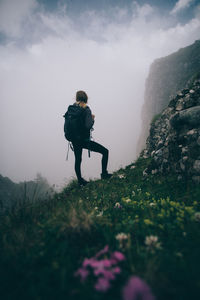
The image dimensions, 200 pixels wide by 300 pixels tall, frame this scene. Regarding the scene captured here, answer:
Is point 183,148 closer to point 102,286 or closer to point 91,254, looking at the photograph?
point 91,254

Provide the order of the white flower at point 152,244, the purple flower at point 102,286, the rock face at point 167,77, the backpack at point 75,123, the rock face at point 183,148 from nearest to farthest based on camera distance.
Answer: the purple flower at point 102,286
the white flower at point 152,244
the rock face at point 183,148
the backpack at point 75,123
the rock face at point 167,77

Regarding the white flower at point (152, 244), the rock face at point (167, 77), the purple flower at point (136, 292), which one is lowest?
the purple flower at point (136, 292)

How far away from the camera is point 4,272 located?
1486mm

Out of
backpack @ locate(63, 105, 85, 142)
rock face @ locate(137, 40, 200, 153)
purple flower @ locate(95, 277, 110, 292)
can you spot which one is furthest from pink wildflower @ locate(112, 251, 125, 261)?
rock face @ locate(137, 40, 200, 153)

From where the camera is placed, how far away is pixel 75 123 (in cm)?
530

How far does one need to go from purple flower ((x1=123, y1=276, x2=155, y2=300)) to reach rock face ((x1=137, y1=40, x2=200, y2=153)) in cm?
5414

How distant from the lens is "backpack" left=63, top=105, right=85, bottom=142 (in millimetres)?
5305

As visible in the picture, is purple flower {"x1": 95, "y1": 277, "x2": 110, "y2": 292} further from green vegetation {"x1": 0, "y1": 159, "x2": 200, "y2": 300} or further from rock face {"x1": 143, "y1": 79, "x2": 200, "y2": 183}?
rock face {"x1": 143, "y1": 79, "x2": 200, "y2": 183}

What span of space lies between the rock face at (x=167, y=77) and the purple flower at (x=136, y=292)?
54.1 m

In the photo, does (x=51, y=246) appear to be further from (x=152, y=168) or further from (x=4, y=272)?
(x=152, y=168)

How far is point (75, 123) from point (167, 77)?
72515 mm

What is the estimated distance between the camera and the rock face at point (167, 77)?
166ft

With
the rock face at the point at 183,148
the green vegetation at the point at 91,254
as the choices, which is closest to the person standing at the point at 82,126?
the rock face at the point at 183,148

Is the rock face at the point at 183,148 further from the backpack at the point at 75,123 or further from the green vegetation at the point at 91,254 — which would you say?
the backpack at the point at 75,123
